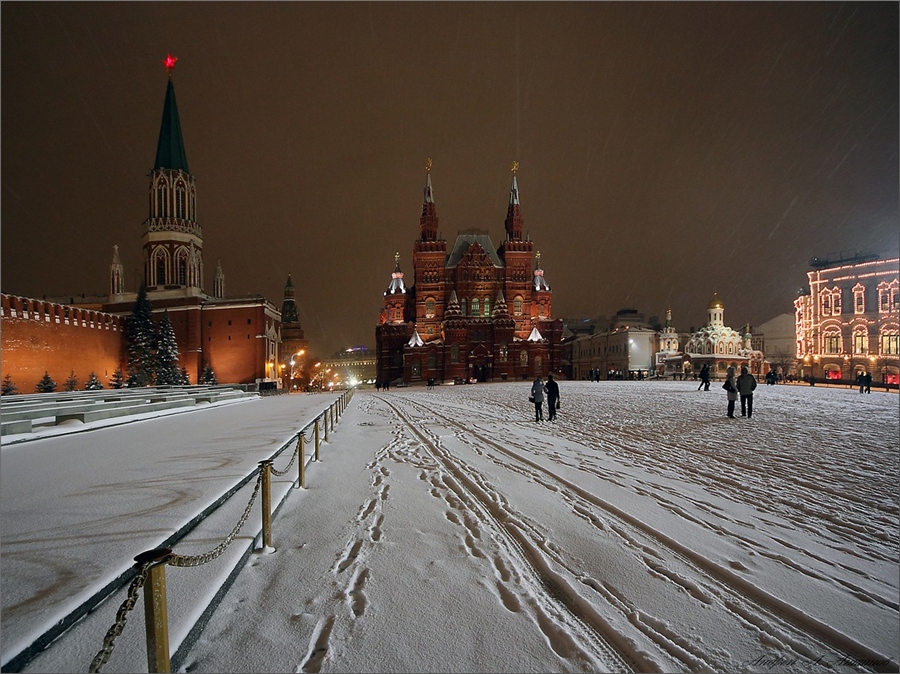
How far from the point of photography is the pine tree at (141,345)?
46.2m

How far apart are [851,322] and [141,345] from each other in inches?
3185

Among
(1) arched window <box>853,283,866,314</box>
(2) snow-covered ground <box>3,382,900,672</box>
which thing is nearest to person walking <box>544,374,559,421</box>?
(2) snow-covered ground <box>3,382,900,672</box>

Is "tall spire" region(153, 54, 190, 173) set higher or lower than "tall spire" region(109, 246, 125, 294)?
higher

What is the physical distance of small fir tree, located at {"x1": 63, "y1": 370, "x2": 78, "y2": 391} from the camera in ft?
129

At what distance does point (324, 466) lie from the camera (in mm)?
8492

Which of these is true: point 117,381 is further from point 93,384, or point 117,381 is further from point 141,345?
point 141,345

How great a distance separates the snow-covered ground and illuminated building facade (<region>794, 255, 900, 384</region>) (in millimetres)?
60618

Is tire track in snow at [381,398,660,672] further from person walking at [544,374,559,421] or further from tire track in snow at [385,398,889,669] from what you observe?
person walking at [544,374,559,421]

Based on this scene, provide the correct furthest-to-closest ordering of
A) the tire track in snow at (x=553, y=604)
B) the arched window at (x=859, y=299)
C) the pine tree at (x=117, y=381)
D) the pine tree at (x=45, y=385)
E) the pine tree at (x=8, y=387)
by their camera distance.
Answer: the arched window at (x=859, y=299)
the pine tree at (x=117, y=381)
the pine tree at (x=45, y=385)
the pine tree at (x=8, y=387)
the tire track in snow at (x=553, y=604)

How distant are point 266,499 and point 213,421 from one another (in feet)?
37.7

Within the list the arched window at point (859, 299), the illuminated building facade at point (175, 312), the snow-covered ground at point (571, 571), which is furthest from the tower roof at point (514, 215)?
the snow-covered ground at point (571, 571)

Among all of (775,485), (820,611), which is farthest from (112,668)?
(775,485)

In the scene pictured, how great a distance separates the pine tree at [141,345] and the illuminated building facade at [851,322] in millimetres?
71761

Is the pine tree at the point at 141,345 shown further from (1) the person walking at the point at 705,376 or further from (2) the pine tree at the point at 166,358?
(1) the person walking at the point at 705,376
